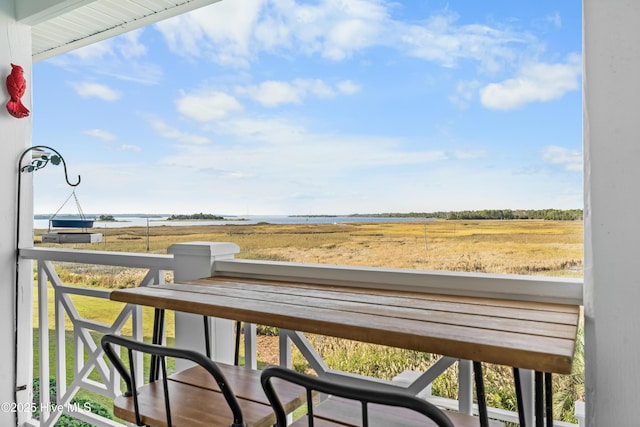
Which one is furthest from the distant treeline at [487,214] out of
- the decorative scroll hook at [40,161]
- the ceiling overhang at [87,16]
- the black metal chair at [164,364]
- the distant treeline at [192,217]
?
the black metal chair at [164,364]

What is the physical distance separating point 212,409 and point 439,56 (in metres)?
5.55

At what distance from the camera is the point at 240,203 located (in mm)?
5895

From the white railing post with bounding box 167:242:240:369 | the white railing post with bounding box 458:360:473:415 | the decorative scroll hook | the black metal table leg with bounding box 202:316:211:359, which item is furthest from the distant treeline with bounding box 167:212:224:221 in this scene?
the white railing post with bounding box 458:360:473:415

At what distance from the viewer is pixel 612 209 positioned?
39.3 inches

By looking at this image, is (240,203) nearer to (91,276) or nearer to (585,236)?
(91,276)

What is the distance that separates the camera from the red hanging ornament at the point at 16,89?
228cm

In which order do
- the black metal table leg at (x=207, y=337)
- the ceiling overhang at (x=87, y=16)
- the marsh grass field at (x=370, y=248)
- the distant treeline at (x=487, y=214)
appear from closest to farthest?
the black metal table leg at (x=207, y=337), the ceiling overhang at (x=87, y=16), the marsh grass field at (x=370, y=248), the distant treeline at (x=487, y=214)

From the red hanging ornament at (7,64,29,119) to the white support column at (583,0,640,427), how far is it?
261 centimetres

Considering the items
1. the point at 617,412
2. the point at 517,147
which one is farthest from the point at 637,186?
the point at 517,147

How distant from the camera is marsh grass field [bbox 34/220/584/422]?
11.9 ft

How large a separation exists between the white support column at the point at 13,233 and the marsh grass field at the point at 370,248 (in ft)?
3.51

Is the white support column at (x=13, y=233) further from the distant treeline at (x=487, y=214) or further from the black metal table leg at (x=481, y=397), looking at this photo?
the distant treeline at (x=487, y=214)

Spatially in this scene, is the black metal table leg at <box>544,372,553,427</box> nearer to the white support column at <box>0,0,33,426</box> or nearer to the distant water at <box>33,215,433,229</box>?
the white support column at <box>0,0,33,426</box>

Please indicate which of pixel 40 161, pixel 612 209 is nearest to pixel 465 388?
pixel 612 209
